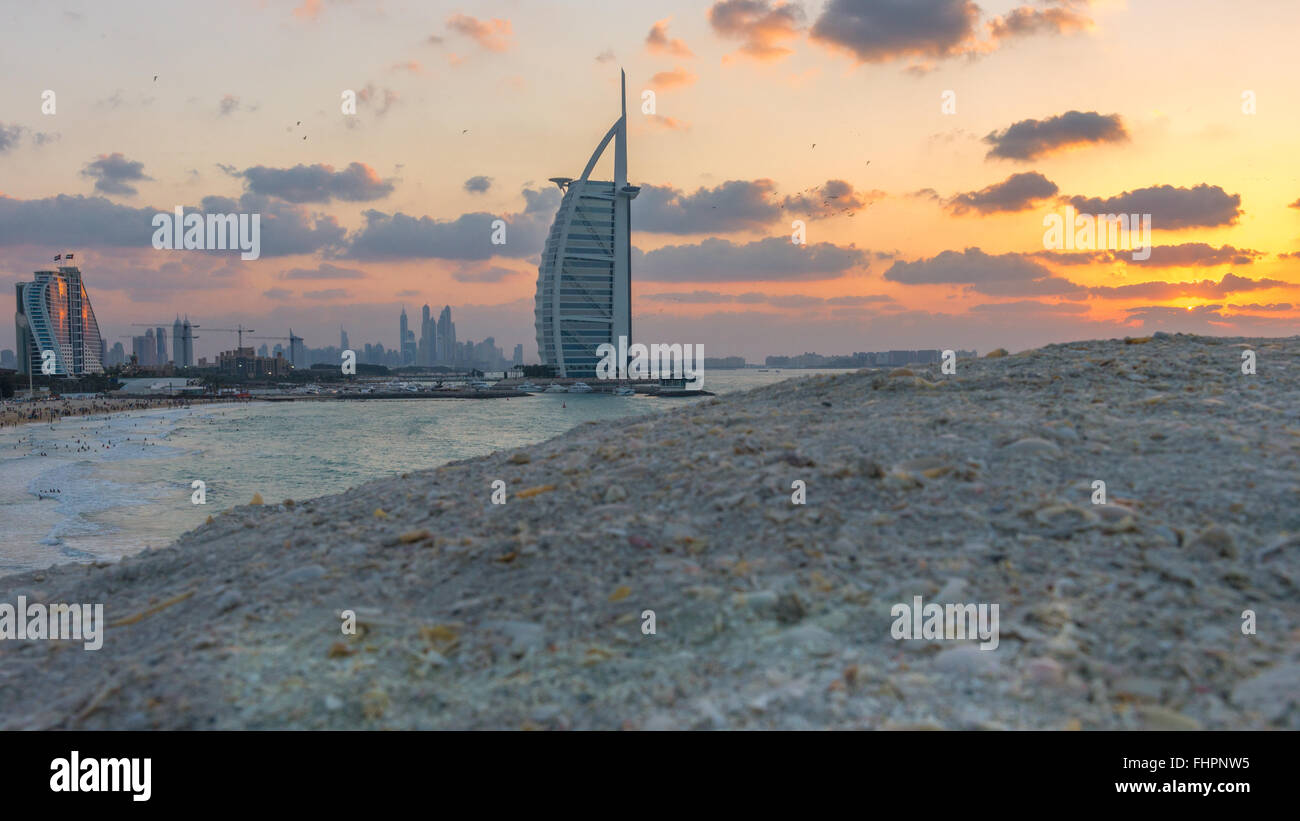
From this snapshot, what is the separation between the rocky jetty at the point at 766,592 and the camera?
4.52 meters

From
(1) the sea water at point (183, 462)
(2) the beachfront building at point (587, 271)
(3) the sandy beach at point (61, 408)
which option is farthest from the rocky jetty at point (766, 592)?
(2) the beachfront building at point (587, 271)

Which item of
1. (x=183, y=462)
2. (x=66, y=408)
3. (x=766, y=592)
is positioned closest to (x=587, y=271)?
(x=66, y=408)

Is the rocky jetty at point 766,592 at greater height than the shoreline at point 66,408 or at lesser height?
greater

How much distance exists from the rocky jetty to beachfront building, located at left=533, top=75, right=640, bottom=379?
14442cm

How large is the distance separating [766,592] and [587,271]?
150 meters

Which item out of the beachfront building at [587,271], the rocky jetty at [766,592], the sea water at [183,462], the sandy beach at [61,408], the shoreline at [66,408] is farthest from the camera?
the beachfront building at [587,271]

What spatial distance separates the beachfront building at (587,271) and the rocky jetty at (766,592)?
144m

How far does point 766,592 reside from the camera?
5.66 metres

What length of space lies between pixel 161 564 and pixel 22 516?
21797 mm

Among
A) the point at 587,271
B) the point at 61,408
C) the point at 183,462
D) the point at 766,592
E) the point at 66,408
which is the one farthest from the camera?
the point at 587,271

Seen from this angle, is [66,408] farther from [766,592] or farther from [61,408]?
[766,592]

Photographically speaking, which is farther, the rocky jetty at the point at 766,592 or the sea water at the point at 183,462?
the sea water at the point at 183,462

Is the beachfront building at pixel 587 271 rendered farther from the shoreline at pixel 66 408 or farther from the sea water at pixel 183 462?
the shoreline at pixel 66 408
